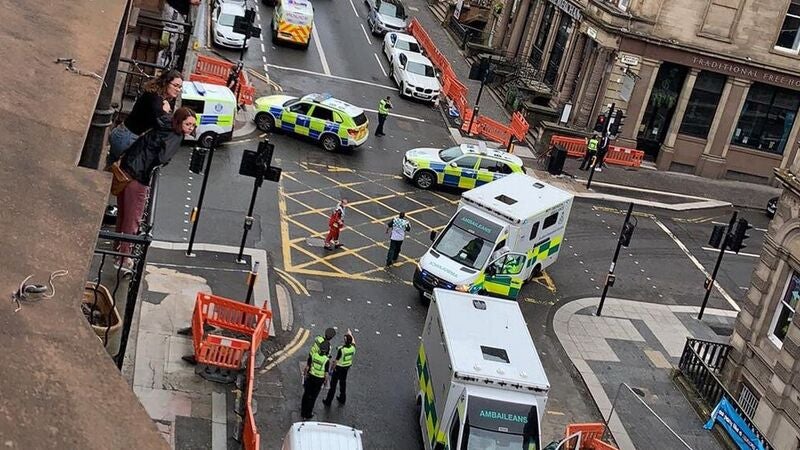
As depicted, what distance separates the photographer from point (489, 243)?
28031mm

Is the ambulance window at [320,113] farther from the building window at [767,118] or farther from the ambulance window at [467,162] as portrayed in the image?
the building window at [767,118]

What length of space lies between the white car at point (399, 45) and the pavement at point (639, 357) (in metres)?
23.3

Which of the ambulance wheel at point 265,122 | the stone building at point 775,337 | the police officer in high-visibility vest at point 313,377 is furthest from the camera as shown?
→ the ambulance wheel at point 265,122

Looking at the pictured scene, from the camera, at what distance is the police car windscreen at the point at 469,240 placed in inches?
1102

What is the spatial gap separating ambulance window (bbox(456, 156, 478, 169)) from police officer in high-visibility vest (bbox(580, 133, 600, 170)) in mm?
6795

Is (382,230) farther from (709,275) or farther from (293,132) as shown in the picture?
(709,275)

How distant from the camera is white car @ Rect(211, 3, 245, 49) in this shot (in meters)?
45.9

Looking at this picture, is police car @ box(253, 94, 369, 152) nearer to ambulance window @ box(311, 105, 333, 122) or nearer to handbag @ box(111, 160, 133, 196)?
ambulance window @ box(311, 105, 333, 122)

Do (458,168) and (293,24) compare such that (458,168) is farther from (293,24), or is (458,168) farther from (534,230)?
(293,24)

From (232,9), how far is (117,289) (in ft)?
125

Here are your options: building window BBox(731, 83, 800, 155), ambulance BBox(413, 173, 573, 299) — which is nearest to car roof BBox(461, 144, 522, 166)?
ambulance BBox(413, 173, 573, 299)

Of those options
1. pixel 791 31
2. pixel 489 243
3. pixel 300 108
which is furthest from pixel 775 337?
pixel 791 31

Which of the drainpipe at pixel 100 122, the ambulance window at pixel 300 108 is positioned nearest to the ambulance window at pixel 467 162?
the ambulance window at pixel 300 108

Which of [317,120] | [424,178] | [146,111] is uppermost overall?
[146,111]
